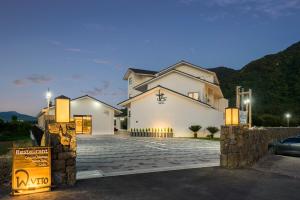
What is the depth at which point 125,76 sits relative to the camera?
163 ft

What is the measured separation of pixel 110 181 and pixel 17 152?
2.94 meters

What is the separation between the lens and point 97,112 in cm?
3856

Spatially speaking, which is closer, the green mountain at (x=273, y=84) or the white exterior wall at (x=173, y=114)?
the white exterior wall at (x=173, y=114)

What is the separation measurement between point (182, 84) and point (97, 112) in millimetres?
11877

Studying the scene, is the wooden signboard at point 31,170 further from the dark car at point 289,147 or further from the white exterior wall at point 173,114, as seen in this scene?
the white exterior wall at point 173,114

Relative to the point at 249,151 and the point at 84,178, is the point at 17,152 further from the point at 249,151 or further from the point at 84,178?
the point at 249,151

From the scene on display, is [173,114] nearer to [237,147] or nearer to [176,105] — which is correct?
[176,105]

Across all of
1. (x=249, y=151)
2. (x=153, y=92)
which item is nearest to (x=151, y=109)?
(x=153, y=92)

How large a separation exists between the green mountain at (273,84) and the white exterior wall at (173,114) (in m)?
12.4

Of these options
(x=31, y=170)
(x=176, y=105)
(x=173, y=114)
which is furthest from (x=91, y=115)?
(x=31, y=170)

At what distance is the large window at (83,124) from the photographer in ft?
121

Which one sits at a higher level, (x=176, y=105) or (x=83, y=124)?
(x=176, y=105)

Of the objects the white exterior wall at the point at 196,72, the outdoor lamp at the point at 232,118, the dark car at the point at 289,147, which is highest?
the white exterior wall at the point at 196,72

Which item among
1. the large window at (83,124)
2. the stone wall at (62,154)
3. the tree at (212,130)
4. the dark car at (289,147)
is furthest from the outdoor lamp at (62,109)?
the large window at (83,124)
